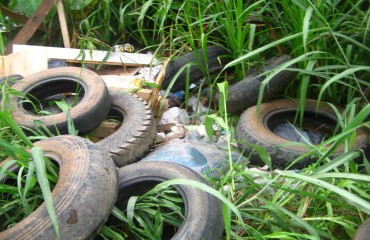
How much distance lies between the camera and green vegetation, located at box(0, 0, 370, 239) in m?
1.77

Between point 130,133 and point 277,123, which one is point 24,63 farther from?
point 277,123

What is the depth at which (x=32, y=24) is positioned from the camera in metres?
3.90

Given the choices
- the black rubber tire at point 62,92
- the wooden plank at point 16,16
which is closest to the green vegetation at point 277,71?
the wooden plank at point 16,16

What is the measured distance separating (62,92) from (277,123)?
1.40 metres

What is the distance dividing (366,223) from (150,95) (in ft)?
6.05

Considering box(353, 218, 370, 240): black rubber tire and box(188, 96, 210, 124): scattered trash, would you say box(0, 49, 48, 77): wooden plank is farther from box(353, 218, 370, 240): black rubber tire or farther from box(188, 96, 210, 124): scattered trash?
box(353, 218, 370, 240): black rubber tire

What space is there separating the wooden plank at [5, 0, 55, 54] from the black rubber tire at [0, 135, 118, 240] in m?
2.19

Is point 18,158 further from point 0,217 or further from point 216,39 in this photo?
point 216,39

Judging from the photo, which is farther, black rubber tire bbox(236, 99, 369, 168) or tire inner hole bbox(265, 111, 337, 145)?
tire inner hole bbox(265, 111, 337, 145)

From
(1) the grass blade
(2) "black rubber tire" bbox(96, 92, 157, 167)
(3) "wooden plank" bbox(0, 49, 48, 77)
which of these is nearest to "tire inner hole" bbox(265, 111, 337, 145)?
(2) "black rubber tire" bbox(96, 92, 157, 167)

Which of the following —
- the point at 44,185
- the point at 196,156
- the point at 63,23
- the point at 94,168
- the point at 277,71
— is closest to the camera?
the point at 44,185

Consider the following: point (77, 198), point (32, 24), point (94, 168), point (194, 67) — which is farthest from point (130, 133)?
point (32, 24)

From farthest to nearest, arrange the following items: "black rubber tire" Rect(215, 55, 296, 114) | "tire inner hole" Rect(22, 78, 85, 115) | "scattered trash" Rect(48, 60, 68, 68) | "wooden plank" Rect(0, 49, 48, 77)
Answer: "scattered trash" Rect(48, 60, 68, 68)
"wooden plank" Rect(0, 49, 48, 77)
"tire inner hole" Rect(22, 78, 85, 115)
"black rubber tire" Rect(215, 55, 296, 114)

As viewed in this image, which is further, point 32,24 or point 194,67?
point 32,24
